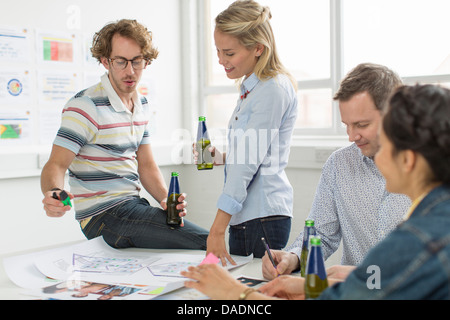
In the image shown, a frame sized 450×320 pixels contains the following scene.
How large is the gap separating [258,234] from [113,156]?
2.29 feet

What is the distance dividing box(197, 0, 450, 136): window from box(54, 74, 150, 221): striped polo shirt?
69.6 inches

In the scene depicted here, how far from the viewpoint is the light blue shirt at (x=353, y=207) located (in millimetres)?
1580

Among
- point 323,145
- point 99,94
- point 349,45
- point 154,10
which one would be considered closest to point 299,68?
point 349,45

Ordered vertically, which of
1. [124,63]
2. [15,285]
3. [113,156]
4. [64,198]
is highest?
[124,63]

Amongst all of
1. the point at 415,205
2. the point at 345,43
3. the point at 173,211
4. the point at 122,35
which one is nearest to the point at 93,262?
the point at 173,211

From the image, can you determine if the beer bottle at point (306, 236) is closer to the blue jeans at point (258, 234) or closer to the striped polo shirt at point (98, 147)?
the blue jeans at point (258, 234)

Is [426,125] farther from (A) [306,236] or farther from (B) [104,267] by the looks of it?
(B) [104,267]

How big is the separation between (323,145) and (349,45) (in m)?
0.71

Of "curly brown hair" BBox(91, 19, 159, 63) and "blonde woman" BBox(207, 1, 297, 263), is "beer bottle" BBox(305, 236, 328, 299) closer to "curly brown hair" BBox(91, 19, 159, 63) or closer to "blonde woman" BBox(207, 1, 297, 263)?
"blonde woman" BBox(207, 1, 297, 263)

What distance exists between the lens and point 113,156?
2.06 m

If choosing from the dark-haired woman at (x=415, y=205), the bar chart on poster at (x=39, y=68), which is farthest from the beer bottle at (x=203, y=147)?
the bar chart on poster at (x=39, y=68)

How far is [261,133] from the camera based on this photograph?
174 cm
